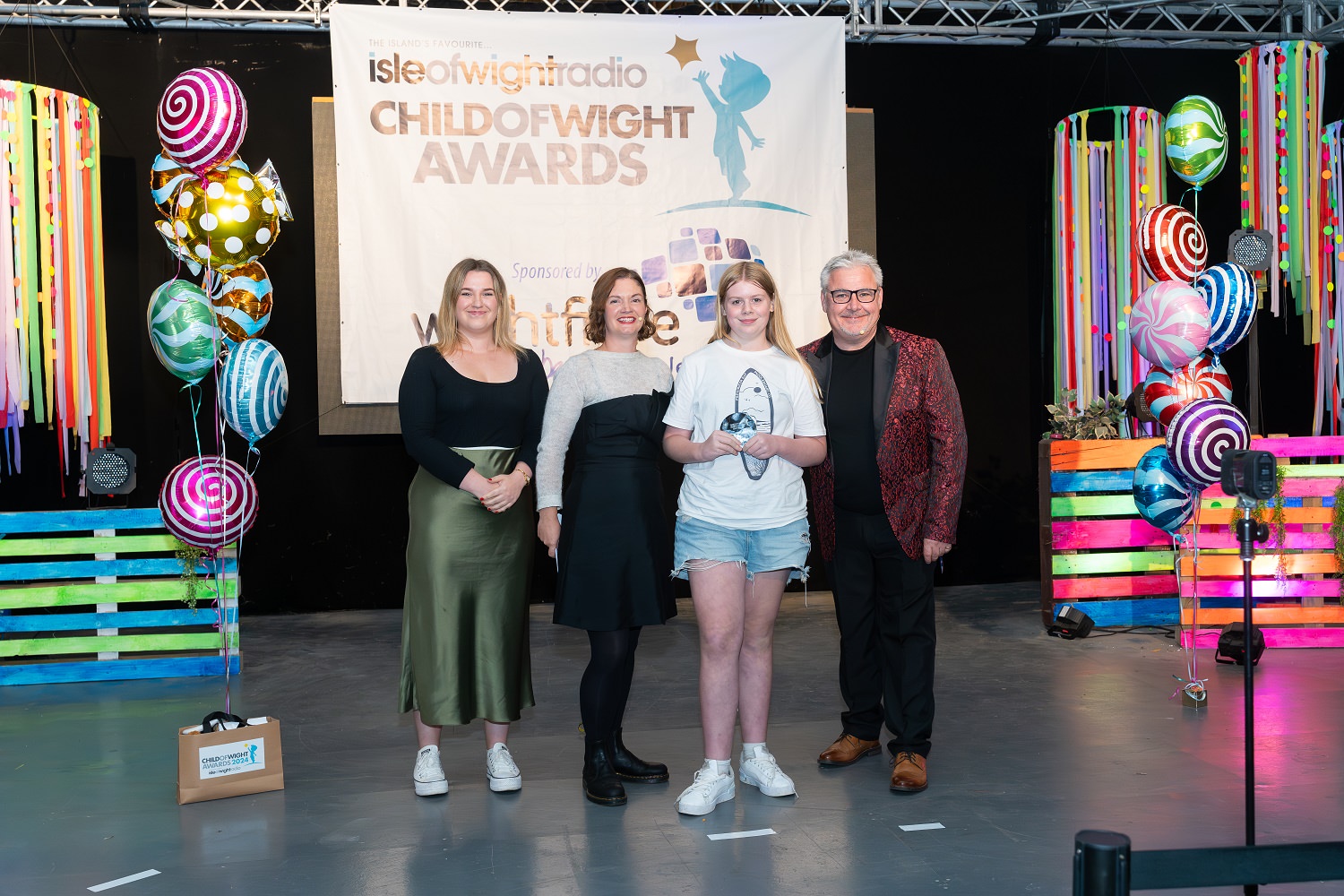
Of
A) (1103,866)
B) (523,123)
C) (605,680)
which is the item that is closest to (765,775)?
(605,680)

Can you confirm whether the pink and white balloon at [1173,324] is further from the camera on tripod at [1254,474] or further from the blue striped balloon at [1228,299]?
the camera on tripod at [1254,474]

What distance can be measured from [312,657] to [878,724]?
9.10 feet

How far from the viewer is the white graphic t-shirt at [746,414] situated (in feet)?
9.80

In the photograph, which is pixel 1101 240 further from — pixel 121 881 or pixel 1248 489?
pixel 121 881

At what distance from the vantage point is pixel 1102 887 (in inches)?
47.8

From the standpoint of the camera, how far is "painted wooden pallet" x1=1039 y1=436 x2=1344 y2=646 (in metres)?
5.19

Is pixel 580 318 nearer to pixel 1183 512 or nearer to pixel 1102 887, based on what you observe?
pixel 1183 512

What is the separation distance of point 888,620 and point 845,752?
401 millimetres

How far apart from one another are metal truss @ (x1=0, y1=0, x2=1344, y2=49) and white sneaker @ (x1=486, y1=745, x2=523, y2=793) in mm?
4131

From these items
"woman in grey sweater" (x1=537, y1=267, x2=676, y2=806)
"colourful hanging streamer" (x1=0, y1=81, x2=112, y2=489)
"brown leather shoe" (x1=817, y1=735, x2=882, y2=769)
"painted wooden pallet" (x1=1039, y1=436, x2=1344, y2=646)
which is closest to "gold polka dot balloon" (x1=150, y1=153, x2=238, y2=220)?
"colourful hanging streamer" (x1=0, y1=81, x2=112, y2=489)

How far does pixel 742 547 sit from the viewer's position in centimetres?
301

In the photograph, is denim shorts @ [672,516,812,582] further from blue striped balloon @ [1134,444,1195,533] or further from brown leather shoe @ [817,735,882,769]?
blue striped balloon @ [1134,444,1195,533]

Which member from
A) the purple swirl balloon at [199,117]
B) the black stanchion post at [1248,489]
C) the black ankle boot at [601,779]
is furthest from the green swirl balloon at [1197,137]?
the purple swirl balloon at [199,117]

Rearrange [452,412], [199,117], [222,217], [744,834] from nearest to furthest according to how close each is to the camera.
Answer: [744,834], [452,412], [199,117], [222,217]
